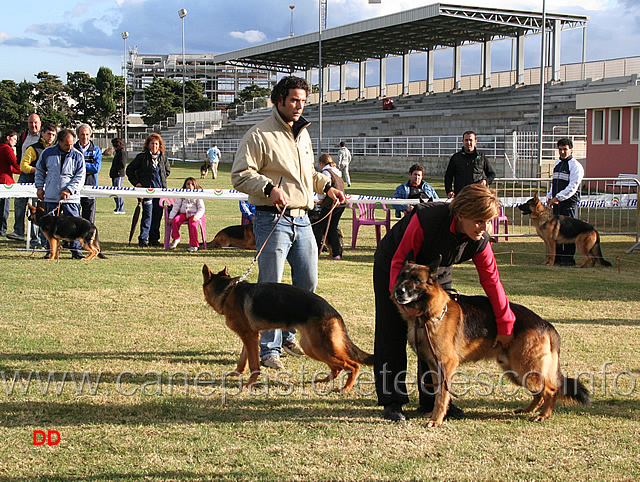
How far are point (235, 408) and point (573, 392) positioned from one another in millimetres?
2215

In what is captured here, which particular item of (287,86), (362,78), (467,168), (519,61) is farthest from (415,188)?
(362,78)

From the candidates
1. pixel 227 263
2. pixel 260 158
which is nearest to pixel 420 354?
pixel 260 158

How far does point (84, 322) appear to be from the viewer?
6.74 metres

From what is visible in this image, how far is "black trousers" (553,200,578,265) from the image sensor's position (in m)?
11.2

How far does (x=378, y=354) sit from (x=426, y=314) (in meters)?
0.63

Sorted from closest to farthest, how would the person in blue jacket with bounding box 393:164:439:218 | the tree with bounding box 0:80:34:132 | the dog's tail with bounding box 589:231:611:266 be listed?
the dog's tail with bounding box 589:231:611:266, the person in blue jacket with bounding box 393:164:439:218, the tree with bounding box 0:80:34:132

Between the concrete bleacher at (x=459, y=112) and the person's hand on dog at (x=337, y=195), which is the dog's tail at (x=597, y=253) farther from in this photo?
the concrete bleacher at (x=459, y=112)

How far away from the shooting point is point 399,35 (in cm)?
4834

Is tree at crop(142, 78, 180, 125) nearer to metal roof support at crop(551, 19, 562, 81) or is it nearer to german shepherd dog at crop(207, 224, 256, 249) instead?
metal roof support at crop(551, 19, 562, 81)

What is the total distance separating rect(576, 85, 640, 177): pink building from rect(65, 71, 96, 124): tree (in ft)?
210

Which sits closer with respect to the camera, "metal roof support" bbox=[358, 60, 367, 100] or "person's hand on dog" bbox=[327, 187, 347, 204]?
"person's hand on dog" bbox=[327, 187, 347, 204]

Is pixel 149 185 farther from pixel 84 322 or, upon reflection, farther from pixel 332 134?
pixel 332 134

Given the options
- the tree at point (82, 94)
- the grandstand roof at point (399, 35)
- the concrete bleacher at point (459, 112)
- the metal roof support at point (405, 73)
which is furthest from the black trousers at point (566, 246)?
the tree at point (82, 94)

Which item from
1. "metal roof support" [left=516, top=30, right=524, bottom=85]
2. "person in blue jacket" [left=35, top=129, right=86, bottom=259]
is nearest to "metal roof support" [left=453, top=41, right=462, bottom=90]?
"metal roof support" [left=516, top=30, right=524, bottom=85]
